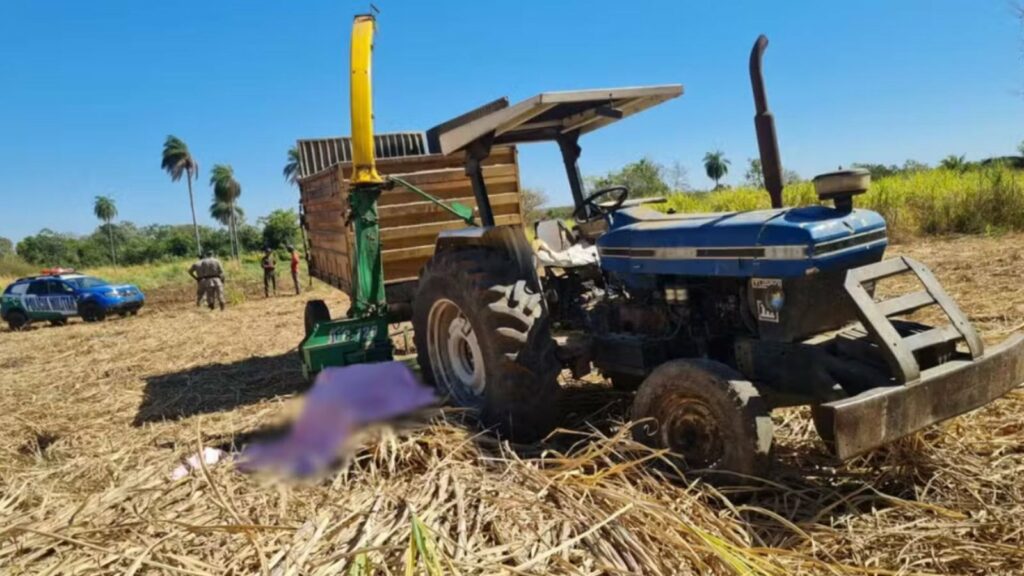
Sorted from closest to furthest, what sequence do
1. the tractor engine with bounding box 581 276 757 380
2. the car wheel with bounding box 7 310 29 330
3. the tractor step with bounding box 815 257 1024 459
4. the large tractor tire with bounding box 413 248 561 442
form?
the tractor step with bounding box 815 257 1024 459
the tractor engine with bounding box 581 276 757 380
the large tractor tire with bounding box 413 248 561 442
the car wheel with bounding box 7 310 29 330

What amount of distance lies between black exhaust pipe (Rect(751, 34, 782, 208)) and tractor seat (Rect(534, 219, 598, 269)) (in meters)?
1.42

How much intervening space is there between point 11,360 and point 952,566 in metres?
11.7

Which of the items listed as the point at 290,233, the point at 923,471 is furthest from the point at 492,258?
the point at 290,233

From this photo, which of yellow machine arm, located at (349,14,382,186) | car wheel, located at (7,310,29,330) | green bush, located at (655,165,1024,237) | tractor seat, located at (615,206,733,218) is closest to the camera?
tractor seat, located at (615,206,733,218)

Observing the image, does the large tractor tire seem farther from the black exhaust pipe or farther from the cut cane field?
the black exhaust pipe

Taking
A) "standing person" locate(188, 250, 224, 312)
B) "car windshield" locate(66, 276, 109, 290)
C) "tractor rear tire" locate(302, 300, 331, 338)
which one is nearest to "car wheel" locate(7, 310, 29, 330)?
"car windshield" locate(66, 276, 109, 290)

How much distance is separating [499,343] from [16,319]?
1676 centimetres

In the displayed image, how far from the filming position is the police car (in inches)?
616

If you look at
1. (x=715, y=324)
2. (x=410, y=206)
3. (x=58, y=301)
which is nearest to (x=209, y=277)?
(x=58, y=301)

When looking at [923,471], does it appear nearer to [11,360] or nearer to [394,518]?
[394,518]

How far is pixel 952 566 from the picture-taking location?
232 centimetres

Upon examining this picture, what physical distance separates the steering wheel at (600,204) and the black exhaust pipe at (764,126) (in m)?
1.14

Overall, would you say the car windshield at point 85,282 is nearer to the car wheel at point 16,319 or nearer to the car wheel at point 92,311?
the car wheel at point 92,311

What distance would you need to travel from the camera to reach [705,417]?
2.86 m
